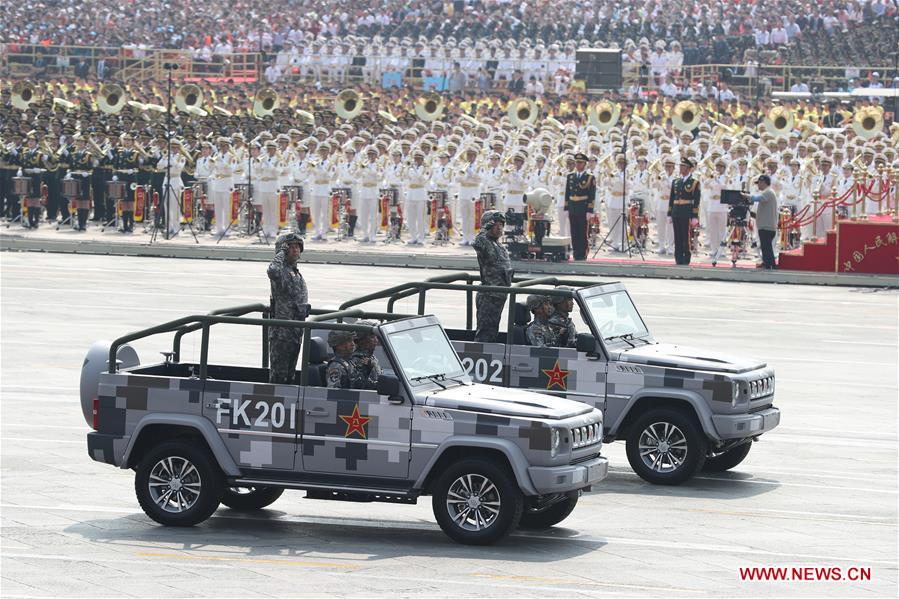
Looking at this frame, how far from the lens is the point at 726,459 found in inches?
619

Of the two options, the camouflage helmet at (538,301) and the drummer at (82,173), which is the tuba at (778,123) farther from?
the camouflage helmet at (538,301)

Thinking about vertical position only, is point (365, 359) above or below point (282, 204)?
below

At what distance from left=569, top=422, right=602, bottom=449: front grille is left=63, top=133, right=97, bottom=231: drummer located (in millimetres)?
28000

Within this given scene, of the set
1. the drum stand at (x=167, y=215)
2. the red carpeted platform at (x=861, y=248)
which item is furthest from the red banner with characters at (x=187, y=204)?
the red carpeted platform at (x=861, y=248)

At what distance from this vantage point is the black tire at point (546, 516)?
13156 millimetres

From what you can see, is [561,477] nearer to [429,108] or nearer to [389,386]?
[389,386]

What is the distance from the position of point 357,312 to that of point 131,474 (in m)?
3.11

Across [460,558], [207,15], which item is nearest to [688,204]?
[460,558]

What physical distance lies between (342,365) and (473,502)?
1.41m

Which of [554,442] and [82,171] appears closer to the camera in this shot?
[554,442]

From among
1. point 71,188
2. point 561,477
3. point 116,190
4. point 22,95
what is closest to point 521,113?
point 116,190

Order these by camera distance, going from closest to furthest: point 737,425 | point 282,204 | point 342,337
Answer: point 342,337, point 737,425, point 282,204

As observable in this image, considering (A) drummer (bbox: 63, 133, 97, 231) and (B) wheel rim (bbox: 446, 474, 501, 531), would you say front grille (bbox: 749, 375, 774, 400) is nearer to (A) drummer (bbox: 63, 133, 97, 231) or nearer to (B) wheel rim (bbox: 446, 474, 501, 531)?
(B) wheel rim (bbox: 446, 474, 501, 531)

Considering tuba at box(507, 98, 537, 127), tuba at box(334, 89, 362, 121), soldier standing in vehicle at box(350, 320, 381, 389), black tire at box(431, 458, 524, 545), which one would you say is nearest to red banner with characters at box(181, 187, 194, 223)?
tuba at box(334, 89, 362, 121)
